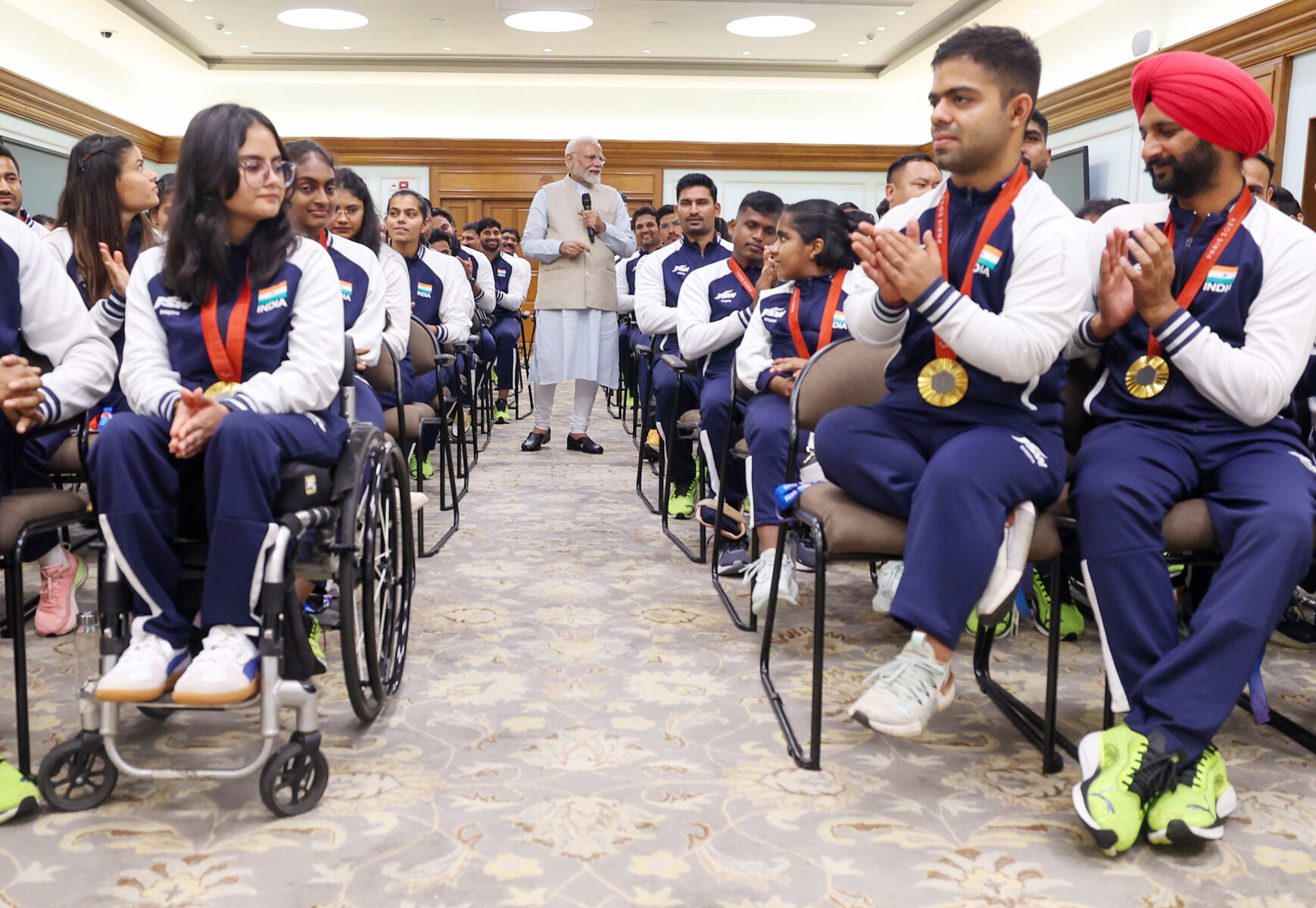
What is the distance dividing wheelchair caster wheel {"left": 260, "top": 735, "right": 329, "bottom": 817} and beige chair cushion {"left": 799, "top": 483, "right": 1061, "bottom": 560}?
0.92m

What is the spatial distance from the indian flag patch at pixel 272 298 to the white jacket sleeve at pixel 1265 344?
1.56 m

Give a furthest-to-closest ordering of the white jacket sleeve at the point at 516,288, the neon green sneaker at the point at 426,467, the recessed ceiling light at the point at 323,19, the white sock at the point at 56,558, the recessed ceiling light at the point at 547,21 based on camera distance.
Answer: the recessed ceiling light at the point at 547,21, the recessed ceiling light at the point at 323,19, the white jacket sleeve at the point at 516,288, the neon green sneaker at the point at 426,467, the white sock at the point at 56,558

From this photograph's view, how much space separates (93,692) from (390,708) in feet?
2.08

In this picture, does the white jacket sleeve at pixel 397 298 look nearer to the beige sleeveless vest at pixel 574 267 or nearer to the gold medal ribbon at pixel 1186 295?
the beige sleeveless vest at pixel 574 267

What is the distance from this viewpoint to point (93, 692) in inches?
63.0

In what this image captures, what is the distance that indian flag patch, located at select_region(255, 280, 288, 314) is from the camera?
190 cm

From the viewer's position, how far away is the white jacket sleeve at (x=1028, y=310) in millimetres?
1771

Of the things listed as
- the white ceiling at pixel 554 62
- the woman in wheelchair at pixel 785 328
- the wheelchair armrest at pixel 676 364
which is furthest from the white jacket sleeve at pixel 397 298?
the white ceiling at pixel 554 62

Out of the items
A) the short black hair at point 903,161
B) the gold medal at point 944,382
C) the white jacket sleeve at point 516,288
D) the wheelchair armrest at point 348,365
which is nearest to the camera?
the gold medal at point 944,382

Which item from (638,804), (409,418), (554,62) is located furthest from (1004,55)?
(554,62)

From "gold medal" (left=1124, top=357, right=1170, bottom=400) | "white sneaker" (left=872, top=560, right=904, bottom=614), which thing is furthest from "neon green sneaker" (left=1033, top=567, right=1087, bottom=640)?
"gold medal" (left=1124, top=357, right=1170, bottom=400)

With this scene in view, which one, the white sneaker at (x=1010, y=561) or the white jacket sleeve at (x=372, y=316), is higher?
the white jacket sleeve at (x=372, y=316)

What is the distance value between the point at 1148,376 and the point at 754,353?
1301 mm

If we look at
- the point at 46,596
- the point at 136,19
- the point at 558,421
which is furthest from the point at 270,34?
the point at 46,596
